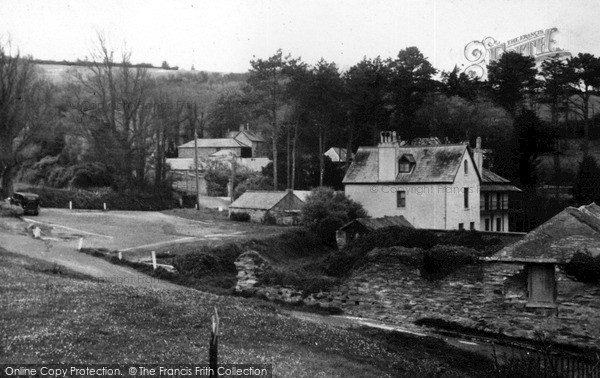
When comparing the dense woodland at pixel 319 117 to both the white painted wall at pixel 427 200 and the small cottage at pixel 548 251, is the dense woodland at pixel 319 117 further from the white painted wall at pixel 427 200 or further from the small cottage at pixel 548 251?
the small cottage at pixel 548 251

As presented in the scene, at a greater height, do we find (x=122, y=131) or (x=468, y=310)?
(x=122, y=131)

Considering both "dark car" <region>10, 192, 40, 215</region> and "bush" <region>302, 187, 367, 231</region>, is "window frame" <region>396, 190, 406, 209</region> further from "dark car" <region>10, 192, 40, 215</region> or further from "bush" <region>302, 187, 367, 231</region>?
"dark car" <region>10, 192, 40, 215</region>

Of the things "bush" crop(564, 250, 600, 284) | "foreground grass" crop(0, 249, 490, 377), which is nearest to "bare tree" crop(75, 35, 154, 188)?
"foreground grass" crop(0, 249, 490, 377)

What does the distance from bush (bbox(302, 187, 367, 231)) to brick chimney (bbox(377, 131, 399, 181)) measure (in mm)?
3133

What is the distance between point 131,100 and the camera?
56.6 metres

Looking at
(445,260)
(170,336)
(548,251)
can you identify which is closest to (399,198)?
(445,260)

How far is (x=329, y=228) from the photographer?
4372 cm

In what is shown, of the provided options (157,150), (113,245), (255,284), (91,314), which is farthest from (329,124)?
(91,314)

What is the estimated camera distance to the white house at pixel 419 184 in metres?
46.2

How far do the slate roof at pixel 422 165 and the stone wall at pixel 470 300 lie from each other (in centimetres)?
2191

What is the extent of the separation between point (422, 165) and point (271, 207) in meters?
11.9

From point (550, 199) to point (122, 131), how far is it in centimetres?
3641

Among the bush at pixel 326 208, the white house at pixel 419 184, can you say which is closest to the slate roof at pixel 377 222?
the bush at pixel 326 208

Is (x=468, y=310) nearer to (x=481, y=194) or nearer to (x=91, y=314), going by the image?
(x=91, y=314)
